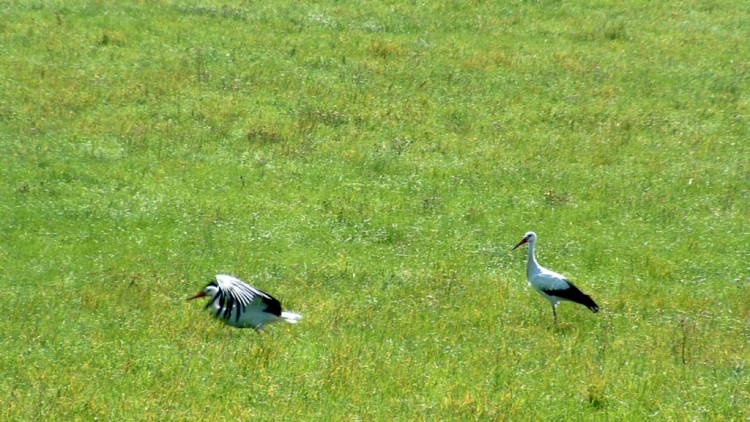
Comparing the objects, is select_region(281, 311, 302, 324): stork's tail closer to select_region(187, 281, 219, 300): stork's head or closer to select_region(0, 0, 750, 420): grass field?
select_region(0, 0, 750, 420): grass field

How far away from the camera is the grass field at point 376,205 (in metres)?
11.0

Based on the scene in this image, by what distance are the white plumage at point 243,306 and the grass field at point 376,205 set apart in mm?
177

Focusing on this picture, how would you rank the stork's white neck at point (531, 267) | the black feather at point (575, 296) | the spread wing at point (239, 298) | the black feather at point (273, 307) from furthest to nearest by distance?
the stork's white neck at point (531, 267), the black feather at point (575, 296), the black feather at point (273, 307), the spread wing at point (239, 298)

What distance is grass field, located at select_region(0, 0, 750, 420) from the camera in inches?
435

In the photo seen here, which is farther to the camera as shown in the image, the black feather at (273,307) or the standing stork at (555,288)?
the standing stork at (555,288)

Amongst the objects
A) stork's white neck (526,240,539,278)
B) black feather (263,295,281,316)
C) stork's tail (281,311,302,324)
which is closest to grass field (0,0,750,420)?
stork's tail (281,311,302,324)

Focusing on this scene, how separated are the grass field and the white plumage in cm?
18

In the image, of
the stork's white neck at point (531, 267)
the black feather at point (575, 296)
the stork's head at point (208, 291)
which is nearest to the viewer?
the stork's head at point (208, 291)

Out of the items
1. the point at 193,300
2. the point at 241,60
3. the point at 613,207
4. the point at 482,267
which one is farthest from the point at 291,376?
the point at 241,60

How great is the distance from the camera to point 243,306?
1295 cm

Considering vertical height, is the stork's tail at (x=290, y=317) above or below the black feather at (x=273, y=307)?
below

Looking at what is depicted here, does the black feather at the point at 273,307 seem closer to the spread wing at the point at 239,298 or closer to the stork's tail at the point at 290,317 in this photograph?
the spread wing at the point at 239,298

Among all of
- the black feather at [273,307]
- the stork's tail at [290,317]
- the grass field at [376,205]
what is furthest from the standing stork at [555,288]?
the black feather at [273,307]

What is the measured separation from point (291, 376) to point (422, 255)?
20.3 ft
